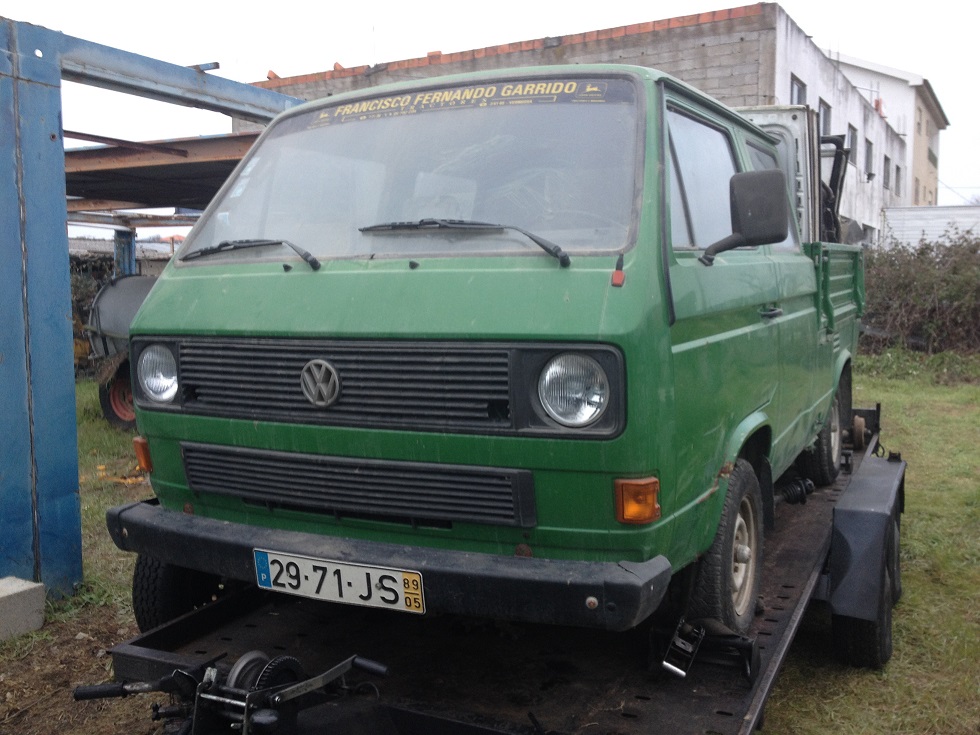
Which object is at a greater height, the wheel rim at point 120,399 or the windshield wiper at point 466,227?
the windshield wiper at point 466,227

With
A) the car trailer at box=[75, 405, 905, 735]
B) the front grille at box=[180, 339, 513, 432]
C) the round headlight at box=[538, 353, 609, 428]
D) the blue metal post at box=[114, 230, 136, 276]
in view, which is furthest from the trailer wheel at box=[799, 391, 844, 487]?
the blue metal post at box=[114, 230, 136, 276]

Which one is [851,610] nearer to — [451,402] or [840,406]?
[451,402]

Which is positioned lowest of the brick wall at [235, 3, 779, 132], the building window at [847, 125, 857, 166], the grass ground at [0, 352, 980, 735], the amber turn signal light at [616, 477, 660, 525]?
Result: the grass ground at [0, 352, 980, 735]

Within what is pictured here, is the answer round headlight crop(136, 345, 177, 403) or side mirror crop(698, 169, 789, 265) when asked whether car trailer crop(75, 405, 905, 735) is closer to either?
round headlight crop(136, 345, 177, 403)

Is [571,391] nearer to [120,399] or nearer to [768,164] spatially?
[768,164]

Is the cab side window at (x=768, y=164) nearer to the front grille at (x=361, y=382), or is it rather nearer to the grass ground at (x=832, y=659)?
the grass ground at (x=832, y=659)

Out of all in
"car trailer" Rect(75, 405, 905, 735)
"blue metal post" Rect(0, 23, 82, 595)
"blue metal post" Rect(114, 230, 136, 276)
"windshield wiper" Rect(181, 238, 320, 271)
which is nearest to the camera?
"car trailer" Rect(75, 405, 905, 735)

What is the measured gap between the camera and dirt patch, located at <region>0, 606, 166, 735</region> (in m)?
3.45

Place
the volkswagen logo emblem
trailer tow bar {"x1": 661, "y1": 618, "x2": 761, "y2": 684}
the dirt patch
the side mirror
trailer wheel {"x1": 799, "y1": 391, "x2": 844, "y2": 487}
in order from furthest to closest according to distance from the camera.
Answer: trailer wheel {"x1": 799, "y1": 391, "x2": 844, "y2": 487} → the dirt patch → the side mirror → trailer tow bar {"x1": 661, "y1": 618, "x2": 761, "y2": 684} → the volkswagen logo emblem

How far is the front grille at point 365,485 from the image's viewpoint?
2.62 meters

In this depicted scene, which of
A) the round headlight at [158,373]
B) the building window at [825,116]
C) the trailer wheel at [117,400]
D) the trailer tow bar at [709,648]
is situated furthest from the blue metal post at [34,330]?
the building window at [825,116]

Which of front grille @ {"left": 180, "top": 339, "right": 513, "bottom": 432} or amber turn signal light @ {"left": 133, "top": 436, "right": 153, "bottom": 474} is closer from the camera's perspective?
front grille @ {"left": 180, "top": 339, "right": 513, "bottom": 432}

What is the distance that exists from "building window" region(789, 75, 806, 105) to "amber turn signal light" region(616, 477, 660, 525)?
1456 cm

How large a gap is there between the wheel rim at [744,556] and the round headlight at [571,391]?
1.04 m
